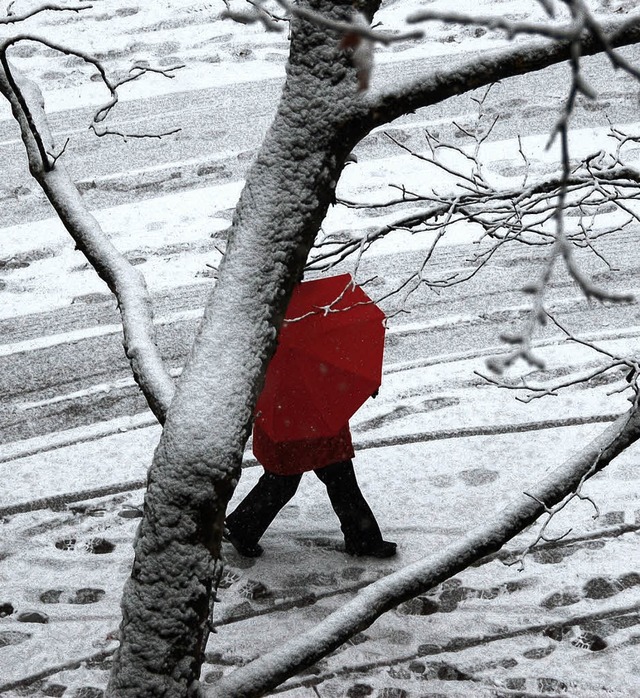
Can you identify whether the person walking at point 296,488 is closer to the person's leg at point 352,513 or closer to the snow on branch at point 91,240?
the person's leg at point 352,513

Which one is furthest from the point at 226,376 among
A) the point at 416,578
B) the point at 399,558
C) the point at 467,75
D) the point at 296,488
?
the point at 399,558

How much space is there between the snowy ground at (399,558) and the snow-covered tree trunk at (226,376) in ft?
5.55

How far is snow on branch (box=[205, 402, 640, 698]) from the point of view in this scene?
305 centimetres

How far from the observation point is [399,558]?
16.9ft

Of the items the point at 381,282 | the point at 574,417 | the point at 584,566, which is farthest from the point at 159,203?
the point at 584,566

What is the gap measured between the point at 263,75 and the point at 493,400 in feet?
18.9

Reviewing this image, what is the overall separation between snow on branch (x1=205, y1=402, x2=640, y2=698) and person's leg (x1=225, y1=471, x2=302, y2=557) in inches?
68.6

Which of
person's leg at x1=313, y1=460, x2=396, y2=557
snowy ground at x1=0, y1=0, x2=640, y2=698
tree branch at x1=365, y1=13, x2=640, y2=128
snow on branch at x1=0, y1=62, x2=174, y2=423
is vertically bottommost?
snowy ground at x1=0, y1=0, x2=640, y2=698

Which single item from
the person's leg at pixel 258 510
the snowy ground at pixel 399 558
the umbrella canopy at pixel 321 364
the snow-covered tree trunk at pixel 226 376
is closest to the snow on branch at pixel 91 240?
the umbrella canopy at pixel 321 364

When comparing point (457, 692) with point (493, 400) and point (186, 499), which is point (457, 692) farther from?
point (493, 400)

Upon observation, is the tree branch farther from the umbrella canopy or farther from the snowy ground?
the snowy ground

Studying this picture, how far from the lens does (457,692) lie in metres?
4.28

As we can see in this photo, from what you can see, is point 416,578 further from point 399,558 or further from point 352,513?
point 399,558

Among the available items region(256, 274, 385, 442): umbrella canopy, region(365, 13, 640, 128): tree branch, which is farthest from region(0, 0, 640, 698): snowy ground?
region(365, 13, 640, 128): tree branch
